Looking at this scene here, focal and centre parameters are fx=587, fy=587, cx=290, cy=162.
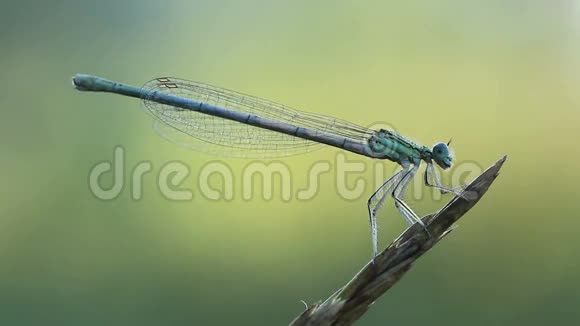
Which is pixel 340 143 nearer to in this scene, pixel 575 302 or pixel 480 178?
pixel 480 178

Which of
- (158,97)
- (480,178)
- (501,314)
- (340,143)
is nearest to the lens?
(480,178)

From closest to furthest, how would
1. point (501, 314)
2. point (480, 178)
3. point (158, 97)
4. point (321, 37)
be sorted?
point (480, 178)
point (158, 97)
point (501, 314)
point (321, 37)

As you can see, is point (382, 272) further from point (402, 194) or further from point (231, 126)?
point (231, 126)

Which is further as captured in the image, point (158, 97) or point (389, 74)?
point (389, 74)

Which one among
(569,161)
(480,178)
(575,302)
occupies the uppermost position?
(480,178)

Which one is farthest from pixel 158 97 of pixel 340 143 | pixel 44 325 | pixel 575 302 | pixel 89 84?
pixel 575 302

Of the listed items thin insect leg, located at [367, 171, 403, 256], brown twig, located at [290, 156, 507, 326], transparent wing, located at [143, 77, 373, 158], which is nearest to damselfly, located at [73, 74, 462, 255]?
transparent wing, located at [143, 77, 373, 158]

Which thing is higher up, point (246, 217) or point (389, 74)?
point (389, 74)

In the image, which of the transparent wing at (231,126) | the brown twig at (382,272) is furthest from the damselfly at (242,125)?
the brown twig at (382,272)
